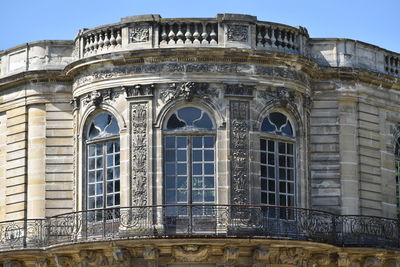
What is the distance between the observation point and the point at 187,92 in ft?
126

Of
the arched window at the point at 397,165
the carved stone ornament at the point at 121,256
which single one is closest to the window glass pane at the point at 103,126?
the carved stone ornament at the point at 121,256

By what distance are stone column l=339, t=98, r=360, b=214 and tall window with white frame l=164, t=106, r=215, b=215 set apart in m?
4.00

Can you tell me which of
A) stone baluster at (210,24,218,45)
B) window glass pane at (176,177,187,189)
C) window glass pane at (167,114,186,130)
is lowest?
window glass pane at (176,177,187,189)

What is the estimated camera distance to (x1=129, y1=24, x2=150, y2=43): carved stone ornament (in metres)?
39.0

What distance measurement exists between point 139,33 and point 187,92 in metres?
2.06

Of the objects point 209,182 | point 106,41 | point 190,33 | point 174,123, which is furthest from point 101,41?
point 209,182

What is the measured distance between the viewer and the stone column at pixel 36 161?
1585 inches

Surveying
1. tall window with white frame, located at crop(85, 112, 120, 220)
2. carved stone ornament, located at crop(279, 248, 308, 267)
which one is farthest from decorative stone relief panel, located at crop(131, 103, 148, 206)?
→ carved stone ornament, located at crop(279, 248, 308, 267)

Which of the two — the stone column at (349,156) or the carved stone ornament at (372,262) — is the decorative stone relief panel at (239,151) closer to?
the stone column at (349,156)

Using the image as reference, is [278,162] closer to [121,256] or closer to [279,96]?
[279,96]

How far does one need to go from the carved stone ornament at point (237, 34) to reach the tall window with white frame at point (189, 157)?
6.71 ft

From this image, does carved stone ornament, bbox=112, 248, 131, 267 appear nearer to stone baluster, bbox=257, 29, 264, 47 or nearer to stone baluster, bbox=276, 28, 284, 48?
stone baluster, bbox=257, 29, 264, 47

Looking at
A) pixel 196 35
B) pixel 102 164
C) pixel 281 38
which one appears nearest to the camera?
pixel 196 35

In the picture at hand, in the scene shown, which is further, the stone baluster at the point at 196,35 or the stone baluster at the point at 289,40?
the stone baluster at the point at 289,40
